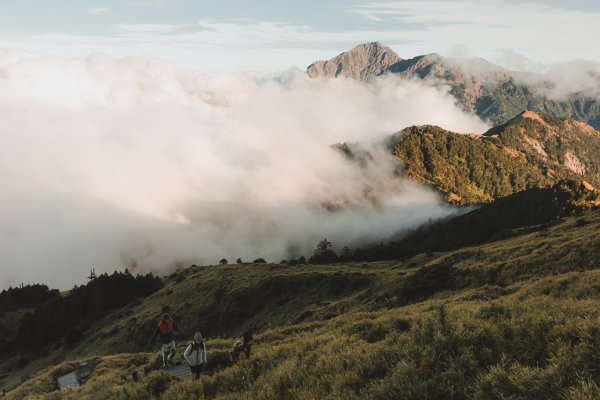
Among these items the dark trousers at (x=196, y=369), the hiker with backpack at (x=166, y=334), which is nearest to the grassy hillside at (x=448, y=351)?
the dark trousers at (x=196, y=369)

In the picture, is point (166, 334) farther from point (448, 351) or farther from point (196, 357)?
point (448, 351)

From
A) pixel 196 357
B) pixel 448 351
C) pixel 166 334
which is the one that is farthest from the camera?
pixel 166 334

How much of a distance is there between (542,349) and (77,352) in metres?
83.9

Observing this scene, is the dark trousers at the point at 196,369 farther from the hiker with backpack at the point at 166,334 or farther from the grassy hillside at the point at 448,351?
the hiker with backpack at the point at 166,334

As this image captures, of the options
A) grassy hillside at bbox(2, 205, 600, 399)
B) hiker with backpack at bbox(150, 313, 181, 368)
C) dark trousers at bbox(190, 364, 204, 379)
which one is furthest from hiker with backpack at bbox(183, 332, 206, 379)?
hiker with backpack at bbox(150, 313, 181, 368)

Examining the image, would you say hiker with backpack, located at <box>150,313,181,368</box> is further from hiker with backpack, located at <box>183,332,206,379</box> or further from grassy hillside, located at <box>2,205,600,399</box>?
hiker with backpack, located at <box>183,332,206,379</box>

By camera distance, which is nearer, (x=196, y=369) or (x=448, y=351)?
(x=448, y=351)

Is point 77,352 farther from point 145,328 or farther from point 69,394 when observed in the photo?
point 69,394

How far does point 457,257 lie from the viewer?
5103 centimetres

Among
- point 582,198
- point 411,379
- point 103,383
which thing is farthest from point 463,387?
point 582,198

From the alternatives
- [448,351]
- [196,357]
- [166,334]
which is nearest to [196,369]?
[196,357]

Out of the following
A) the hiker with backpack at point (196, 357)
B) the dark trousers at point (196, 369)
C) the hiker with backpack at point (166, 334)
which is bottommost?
the hiker with backpack at point (166, 334)

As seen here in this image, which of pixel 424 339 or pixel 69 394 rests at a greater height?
pixel 424 339

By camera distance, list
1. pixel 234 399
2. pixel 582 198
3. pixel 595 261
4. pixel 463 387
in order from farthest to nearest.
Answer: pixel 582 198, pixel 595 261, pixel 234 399, pixel 463 387
